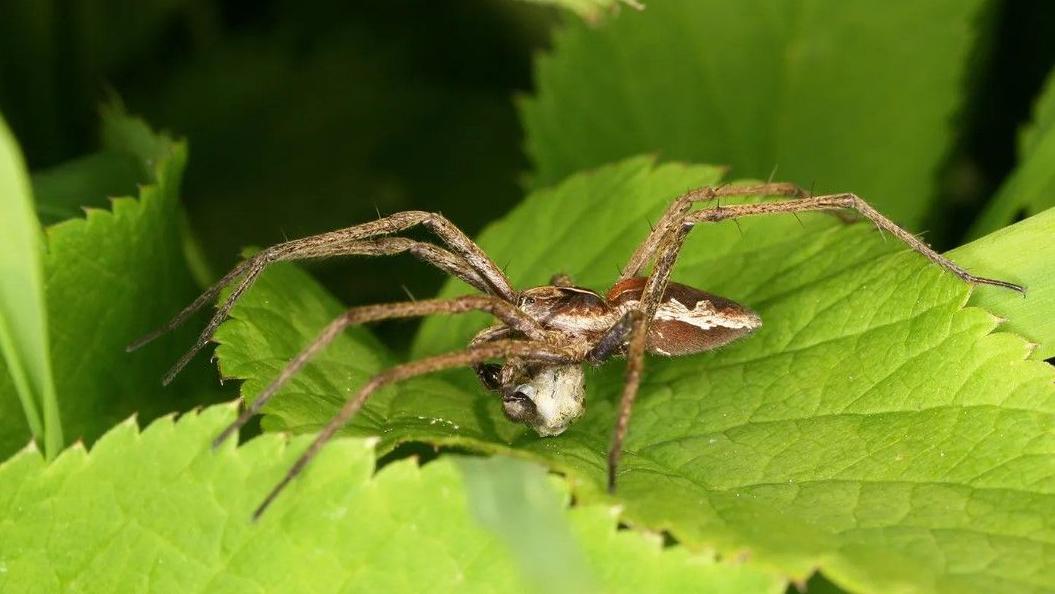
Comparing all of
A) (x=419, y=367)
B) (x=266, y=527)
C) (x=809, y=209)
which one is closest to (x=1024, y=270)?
(x=809, y=209)

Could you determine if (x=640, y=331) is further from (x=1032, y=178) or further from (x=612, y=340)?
(x=1032, y=178)

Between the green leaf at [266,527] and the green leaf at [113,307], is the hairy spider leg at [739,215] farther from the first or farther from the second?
the green leaf at [113,307]

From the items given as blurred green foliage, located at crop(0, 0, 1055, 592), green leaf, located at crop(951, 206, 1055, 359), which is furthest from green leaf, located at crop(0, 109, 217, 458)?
green leaf, located at crop(951, 206, 1055, 359)

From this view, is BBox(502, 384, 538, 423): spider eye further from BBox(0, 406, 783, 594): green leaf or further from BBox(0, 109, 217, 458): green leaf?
BBox(0, 109, 217, 458): green leaf

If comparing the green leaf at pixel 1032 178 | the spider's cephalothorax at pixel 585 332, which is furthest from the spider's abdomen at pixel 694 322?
the green leaf at pixel 1032 178

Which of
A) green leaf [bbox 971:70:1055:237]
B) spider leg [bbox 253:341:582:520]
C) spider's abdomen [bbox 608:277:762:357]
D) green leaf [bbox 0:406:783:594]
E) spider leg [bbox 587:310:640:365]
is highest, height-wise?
green leaf [bbox 971:70:1055:237]
